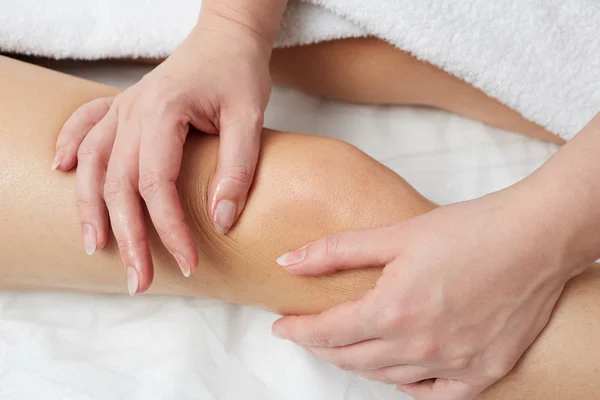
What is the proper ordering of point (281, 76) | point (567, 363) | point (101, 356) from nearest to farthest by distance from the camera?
point (567, 363)
point (101, 356)
point (281, 76)

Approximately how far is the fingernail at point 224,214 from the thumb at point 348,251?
92 millimetres

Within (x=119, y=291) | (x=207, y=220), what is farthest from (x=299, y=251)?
(x=119, y=291)

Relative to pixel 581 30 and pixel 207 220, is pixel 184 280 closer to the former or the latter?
pixel 207 220

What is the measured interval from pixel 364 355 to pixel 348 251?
0.12 metres

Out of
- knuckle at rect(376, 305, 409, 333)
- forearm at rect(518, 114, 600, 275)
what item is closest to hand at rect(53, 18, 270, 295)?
knuckle at rect(376, 305, 409, 333)

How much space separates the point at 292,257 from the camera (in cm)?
73

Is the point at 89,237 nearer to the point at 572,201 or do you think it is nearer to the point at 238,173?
the point at 238,173

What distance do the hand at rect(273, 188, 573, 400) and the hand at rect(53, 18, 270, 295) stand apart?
0.13 m

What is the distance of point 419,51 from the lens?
898 millimetres

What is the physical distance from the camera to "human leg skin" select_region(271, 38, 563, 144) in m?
0.96

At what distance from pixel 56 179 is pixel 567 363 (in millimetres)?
638

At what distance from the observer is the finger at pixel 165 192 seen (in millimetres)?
706

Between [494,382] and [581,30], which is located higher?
[581,30]

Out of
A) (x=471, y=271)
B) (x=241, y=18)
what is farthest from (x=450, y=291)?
(x=241, y=18)
